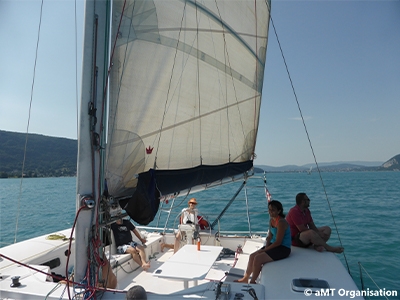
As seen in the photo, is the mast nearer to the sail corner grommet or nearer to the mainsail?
the sail corner grommet

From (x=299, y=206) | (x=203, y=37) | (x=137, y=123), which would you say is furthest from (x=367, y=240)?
(x=137, y=123)

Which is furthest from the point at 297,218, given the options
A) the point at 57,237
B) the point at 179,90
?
the point at 57,237

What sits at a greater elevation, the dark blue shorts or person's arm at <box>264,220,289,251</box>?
person's arm at <box>264,220,289,251</box>

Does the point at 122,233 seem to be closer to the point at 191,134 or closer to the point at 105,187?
the point at 191,134

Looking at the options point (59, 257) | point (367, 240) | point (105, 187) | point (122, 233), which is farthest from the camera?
point (367, 240)

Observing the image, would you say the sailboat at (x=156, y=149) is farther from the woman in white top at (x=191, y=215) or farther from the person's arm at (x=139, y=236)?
the woman in white top at (x=191, y=215)

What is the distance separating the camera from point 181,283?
361cm

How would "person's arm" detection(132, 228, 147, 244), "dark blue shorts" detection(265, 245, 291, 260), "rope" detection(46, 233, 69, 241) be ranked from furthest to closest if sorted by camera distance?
"person's arm" detection(132, 228, 147, 244) < "rope" detection(46, 233, 69, 241) < "dark blue shorts" detection(265, 245, 291, 260)

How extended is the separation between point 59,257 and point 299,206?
3203 millimetres

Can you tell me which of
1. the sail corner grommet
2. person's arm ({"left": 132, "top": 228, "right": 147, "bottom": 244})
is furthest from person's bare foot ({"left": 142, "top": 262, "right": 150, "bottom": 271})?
the sail corner grommet

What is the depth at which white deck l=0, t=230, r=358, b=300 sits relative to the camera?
7.10ft

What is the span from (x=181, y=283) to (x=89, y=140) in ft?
7.54

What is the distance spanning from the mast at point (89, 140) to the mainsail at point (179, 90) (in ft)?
0.83

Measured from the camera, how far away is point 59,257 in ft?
13.0
